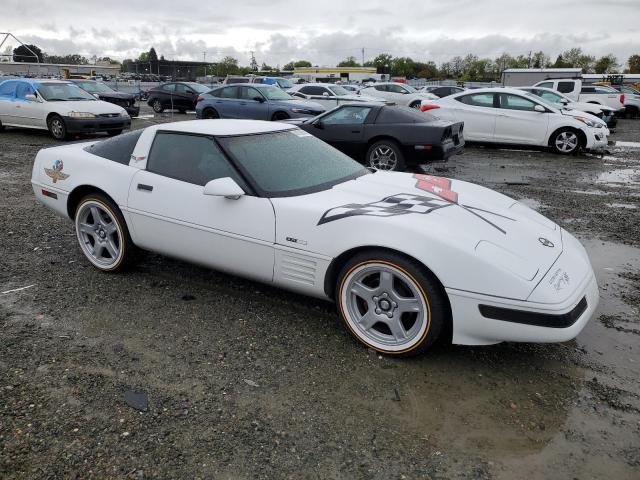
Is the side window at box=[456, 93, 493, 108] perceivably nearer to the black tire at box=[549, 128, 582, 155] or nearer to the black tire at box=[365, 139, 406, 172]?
the black tire at box=[549, 128, 582, 155]

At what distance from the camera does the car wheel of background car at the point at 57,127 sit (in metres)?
12.1

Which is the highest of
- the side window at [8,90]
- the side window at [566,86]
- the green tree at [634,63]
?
the green tree at [634,63]

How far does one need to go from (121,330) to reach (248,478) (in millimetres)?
1657

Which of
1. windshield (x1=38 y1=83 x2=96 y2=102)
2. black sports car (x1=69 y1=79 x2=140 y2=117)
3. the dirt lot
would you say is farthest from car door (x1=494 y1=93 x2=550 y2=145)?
black sports car (x1=69 y1=79 x2=140 y2=117)

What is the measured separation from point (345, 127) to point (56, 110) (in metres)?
7.32

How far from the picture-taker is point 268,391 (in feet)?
9.25

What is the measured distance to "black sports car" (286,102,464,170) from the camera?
8.67m

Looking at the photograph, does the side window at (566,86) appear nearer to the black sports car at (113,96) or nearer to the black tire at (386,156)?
the black tire at (386,156)

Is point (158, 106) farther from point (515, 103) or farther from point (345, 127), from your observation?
point (515, 103)

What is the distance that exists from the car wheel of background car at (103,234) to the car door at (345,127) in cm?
545

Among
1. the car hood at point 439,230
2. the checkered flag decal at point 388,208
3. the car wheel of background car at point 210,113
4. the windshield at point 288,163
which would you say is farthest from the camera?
the car wheel of background car at point 210,113

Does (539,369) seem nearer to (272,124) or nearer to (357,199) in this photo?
(357,199)

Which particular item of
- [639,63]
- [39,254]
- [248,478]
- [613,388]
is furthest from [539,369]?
[639,63]

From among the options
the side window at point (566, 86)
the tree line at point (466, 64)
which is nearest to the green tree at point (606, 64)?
the tree line at point (466, 64)
